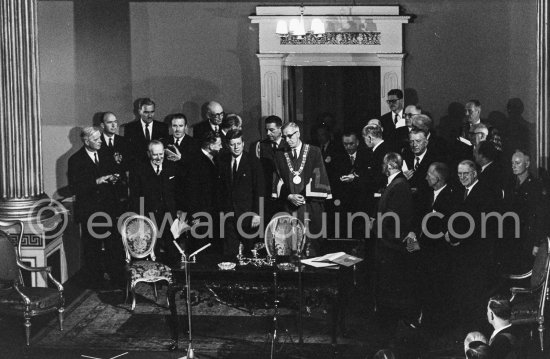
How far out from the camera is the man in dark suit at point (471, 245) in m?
8.56

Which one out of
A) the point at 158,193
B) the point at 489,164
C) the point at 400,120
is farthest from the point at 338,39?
the point at 489,164

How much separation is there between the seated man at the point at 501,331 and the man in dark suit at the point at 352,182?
3332 millimetres

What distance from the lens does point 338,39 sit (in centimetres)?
1196

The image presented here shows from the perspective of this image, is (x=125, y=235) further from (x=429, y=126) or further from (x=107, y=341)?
(x=429, y=126)

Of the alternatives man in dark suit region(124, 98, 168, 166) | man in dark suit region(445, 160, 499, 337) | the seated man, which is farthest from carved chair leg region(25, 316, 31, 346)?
the seated man

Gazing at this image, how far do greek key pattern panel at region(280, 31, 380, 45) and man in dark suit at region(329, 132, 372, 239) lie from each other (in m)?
1.63

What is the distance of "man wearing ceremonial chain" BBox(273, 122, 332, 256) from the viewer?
9859 millimetres

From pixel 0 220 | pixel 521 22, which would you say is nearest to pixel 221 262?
pixel 0 220

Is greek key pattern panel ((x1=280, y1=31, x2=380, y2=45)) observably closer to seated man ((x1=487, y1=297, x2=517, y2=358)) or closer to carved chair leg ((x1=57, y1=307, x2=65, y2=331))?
carved chair leg ((x1=57, y1=307, x2=65, y2=331))

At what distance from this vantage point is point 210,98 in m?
12.2

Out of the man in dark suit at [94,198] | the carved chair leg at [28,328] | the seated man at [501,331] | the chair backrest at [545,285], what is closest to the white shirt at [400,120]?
the man in dark suit at [94,198]

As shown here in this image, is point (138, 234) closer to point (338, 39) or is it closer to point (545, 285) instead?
point (338, 39)

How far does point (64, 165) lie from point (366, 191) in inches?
150

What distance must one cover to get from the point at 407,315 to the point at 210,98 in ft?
14.3
